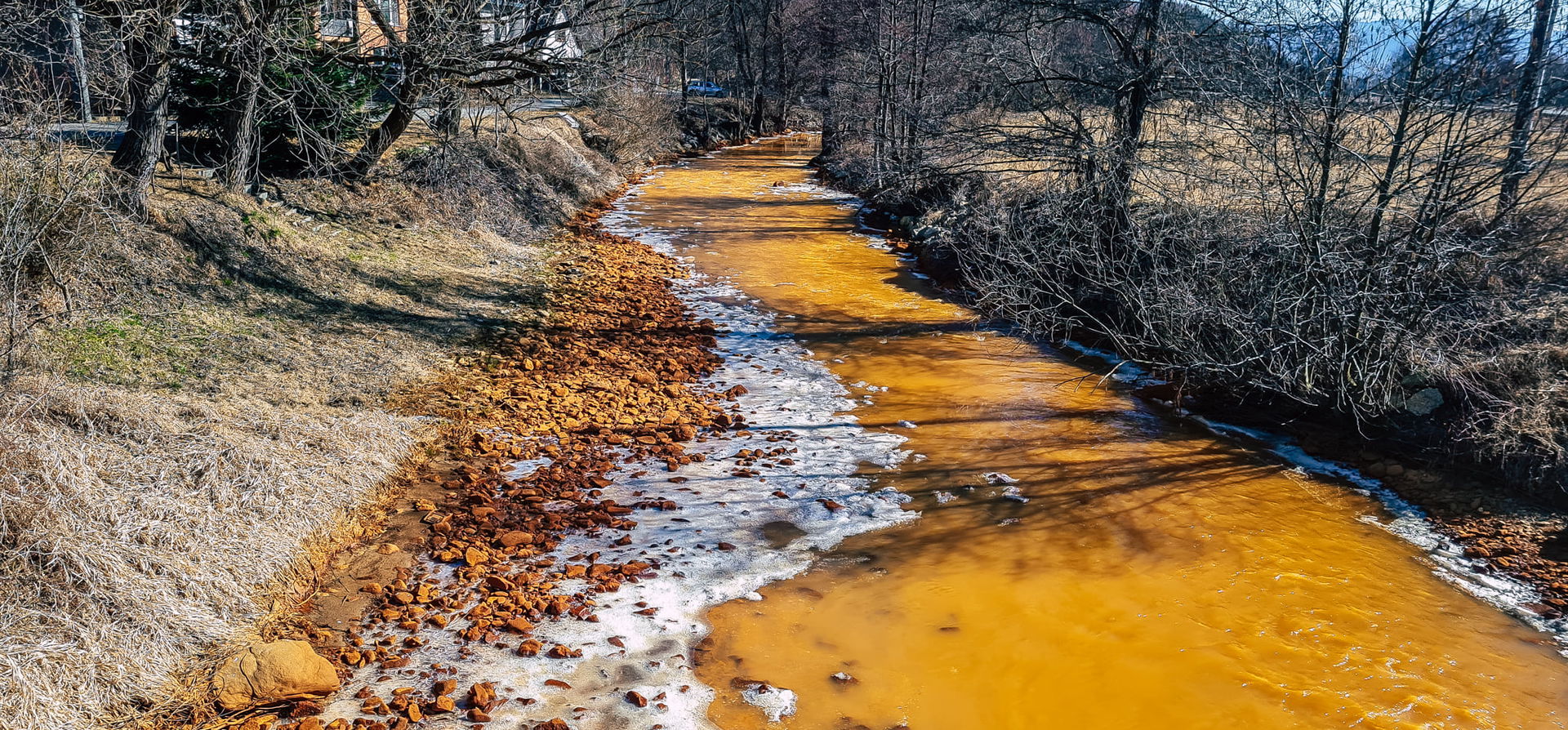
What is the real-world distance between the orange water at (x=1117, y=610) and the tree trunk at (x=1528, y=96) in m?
2.83

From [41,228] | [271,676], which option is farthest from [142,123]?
[271,676]

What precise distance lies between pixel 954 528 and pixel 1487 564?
3712mm

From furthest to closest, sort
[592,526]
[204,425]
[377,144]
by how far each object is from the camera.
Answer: [377,144] < [592,526] < [204,425]

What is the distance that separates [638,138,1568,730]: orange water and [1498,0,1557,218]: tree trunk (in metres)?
2.83

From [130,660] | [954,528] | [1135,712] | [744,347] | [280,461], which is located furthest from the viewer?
[744,347]

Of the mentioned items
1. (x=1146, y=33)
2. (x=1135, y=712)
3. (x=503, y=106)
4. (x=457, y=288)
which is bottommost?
(x=1135, y=712)

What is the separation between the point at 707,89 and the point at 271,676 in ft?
155

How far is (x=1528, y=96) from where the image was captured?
23.2ft

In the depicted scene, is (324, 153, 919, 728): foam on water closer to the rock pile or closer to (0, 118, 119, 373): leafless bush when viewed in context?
the rock pile

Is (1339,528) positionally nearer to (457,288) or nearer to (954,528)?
(954,528)

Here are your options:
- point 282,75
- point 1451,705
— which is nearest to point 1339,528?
point 1451,705

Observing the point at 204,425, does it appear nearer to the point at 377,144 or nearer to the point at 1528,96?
the point at 377,144

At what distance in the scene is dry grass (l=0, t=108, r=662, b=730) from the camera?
4.64 metres

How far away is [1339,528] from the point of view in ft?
23.8
